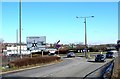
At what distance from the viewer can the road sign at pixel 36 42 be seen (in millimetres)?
53125

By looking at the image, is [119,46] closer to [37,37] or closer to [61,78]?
[61,78]

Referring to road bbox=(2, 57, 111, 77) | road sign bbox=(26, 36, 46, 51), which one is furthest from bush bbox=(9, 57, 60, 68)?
road sign bbox=(26, 36, 46, 51)

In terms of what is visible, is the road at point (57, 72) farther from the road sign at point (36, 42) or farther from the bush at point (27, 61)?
the road sign at point (36, 42)

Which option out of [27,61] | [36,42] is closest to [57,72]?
[27,61]

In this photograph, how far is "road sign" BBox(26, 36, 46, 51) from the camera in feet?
174

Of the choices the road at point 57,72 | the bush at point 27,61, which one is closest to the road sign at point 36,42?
the bush at point 27,61

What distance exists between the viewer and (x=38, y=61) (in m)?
44.8

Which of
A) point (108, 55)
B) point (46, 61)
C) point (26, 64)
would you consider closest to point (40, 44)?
point (46, 61)

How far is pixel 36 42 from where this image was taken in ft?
175

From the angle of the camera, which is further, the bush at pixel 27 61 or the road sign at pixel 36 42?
the road sign at pixel 36 42

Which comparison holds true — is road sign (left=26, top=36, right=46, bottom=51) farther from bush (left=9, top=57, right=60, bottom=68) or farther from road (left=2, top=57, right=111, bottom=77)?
road (left=2, top=57, right=111, bottom=77)

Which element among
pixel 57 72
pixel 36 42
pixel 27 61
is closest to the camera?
pixel 57 72

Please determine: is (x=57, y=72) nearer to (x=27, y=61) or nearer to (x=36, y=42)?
(x=27, y=61)

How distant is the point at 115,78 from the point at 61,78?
7205mm
